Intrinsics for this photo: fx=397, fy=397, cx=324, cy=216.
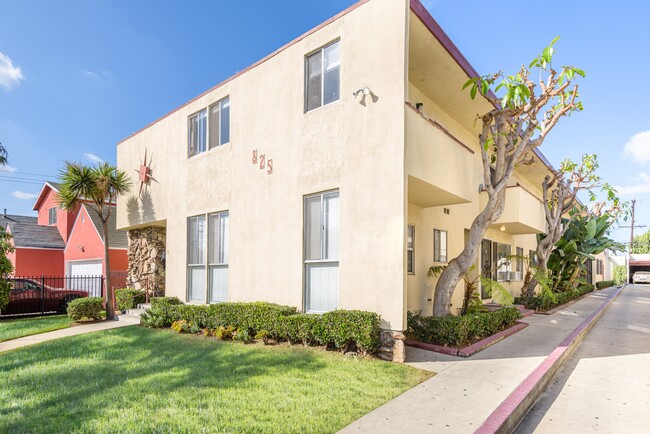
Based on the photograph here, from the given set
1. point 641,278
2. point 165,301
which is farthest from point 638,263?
point 165,301

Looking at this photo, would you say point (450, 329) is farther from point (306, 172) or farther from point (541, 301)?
point (541, 301)

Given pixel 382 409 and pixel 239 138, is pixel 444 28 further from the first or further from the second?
pixel 382 409

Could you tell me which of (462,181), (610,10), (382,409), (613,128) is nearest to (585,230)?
(613,128)

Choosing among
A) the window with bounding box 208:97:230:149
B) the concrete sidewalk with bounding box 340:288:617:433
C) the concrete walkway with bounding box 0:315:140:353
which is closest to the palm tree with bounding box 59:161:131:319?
the concrete walkway with bounding box 0:315:140:353

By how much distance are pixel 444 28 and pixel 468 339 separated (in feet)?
22.2

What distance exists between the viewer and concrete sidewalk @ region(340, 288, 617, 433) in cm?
451

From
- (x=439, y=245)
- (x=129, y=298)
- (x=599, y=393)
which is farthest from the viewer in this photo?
(x=129, y=298)

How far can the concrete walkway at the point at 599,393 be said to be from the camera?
4832mm

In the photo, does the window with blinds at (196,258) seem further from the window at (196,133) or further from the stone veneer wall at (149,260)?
the stone veneer wall at (149,260)

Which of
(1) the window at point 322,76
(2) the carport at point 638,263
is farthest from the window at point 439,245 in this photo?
(2) the carport at point 638,263

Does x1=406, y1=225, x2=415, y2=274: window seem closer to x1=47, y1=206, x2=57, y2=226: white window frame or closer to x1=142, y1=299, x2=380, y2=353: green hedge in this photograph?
x1=142, y1=299, x2=380, y2=353: green hedge

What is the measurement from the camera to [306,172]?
9047 mm

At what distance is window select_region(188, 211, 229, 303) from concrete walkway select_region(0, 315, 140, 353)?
2.42 m

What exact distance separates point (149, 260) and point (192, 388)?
35.7 ft
